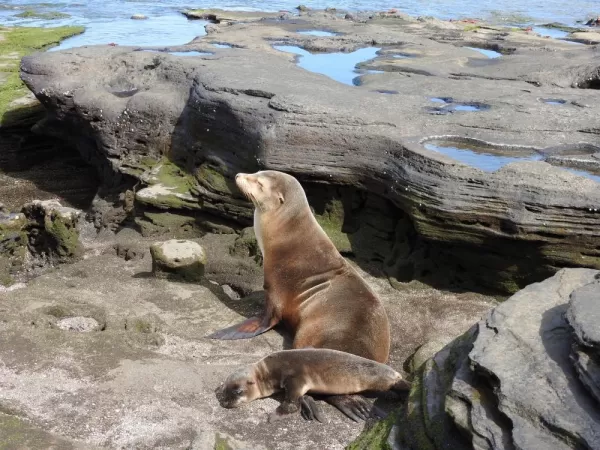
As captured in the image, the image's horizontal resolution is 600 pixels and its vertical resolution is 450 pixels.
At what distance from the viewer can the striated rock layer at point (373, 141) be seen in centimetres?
635

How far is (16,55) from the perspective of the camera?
635 inches

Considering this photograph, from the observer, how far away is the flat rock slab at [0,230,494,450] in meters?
4.46

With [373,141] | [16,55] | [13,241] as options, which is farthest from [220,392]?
[16,55]

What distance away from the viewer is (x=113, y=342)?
5.52 meters

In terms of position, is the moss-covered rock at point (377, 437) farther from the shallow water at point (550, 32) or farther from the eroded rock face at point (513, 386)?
the shallow water at point (550, 32)

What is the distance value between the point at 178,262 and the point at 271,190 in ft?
4.17

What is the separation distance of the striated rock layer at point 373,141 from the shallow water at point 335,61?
429mm

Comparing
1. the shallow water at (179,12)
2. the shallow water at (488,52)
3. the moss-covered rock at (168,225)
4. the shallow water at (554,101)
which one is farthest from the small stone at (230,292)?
the shallow water at (179,12)

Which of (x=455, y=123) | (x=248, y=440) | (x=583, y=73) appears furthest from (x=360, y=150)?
(x=583, y=73)

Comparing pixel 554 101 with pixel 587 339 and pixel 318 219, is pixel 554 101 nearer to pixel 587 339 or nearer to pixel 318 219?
pixel 318 219

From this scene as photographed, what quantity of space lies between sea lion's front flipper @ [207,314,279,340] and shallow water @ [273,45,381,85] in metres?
4.92

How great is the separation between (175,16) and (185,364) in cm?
1980

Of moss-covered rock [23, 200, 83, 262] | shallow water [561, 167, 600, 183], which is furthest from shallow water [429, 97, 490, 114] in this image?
moss-covered rock [23, 200, 83, 262]

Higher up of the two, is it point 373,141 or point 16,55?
point 373,141
